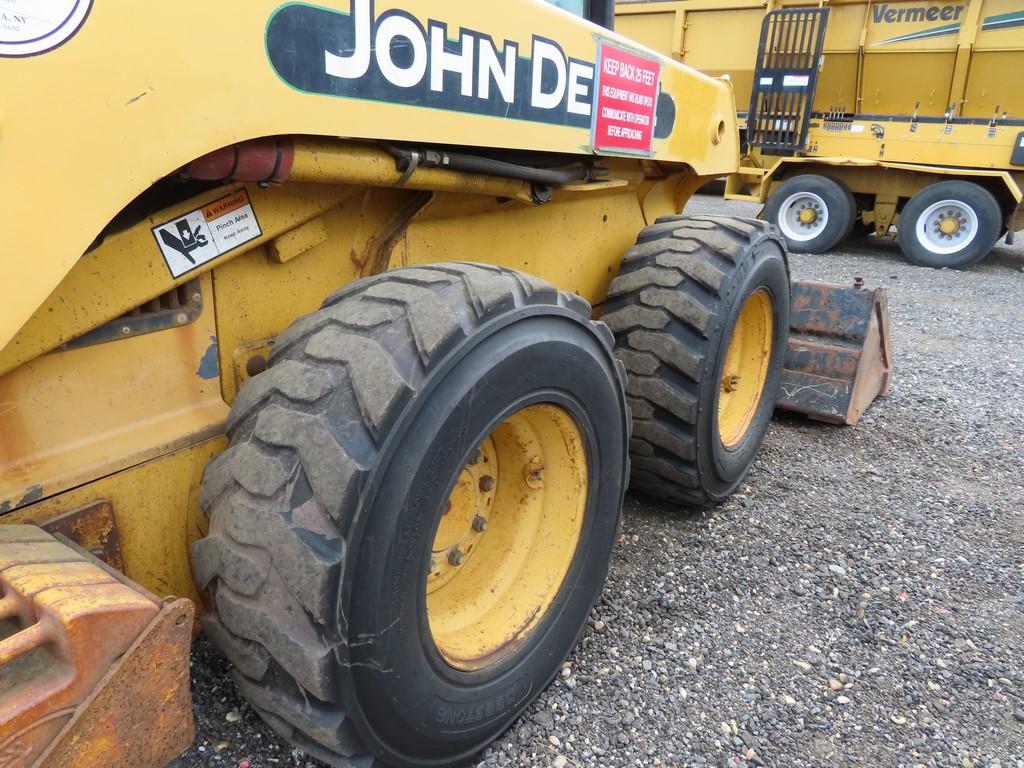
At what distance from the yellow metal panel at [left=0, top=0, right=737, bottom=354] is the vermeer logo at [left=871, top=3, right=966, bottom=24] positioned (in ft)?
32.0

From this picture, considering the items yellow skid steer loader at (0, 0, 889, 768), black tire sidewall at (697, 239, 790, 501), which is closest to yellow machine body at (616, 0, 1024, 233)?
black tire sidewall at (697, 239, 790, 501)

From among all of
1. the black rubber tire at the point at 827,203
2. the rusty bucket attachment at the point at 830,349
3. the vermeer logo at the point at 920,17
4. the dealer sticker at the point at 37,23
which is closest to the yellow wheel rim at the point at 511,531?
the dealer sticker at the point at 37,23

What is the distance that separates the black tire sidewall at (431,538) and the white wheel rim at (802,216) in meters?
8.73

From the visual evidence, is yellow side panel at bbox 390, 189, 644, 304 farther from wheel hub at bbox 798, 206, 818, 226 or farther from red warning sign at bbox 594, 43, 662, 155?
wheel hub at bbox 798, 206, 818, 226

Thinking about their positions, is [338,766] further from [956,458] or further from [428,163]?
[956,458]

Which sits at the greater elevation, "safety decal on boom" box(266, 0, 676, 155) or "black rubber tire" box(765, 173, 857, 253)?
"safety decal on boom" box(266, 0, 676, 155)

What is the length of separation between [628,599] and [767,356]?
4.65 ft

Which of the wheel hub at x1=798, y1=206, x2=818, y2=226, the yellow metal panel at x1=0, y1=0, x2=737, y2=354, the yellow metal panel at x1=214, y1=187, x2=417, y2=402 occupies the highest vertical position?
the yellow metal panel at x1=0, y1=0, x2=737, y2=354

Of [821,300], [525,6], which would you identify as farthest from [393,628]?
[821,300]

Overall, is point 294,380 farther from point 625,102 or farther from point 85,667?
point 625,102

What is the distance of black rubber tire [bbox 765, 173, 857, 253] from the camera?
9367mm

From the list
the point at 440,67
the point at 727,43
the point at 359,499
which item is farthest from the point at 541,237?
the point at 727,43

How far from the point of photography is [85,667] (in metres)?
1.00

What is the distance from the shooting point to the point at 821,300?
12.7 feet
